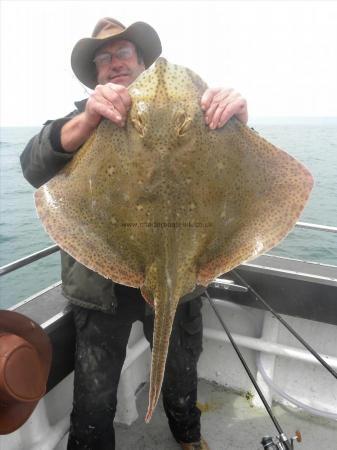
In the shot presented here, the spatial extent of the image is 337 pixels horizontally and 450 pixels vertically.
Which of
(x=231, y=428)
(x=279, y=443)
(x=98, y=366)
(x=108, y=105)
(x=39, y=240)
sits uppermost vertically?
(x=108, y=105)

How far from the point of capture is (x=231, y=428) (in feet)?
12.4

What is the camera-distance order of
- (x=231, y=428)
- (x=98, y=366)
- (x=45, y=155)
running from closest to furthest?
(x=45, y=155)
(x=98, y=366)
(x=231, y=428)

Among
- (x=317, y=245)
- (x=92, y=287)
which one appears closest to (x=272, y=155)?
(x=92, y=287)

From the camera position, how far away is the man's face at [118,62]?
2.87 metres

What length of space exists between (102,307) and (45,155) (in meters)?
1.09

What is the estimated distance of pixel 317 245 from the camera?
15367mm

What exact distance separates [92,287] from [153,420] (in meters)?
→ 2.00

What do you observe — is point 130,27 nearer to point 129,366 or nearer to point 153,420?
point 129,366

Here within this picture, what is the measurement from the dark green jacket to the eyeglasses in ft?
1.29

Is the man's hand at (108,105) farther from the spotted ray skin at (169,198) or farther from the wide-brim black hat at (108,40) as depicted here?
the wide-brim black hat at (108,40)

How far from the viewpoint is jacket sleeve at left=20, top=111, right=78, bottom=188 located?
2.25 m

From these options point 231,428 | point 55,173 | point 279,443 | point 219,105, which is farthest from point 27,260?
point 231,428

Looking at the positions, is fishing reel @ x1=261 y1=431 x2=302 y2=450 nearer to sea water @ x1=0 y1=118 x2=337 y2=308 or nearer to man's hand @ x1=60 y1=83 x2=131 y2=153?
man's hand @ x1=60 y1=83 x2=131 y2=153

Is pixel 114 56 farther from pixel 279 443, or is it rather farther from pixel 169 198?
pixel 279 443
